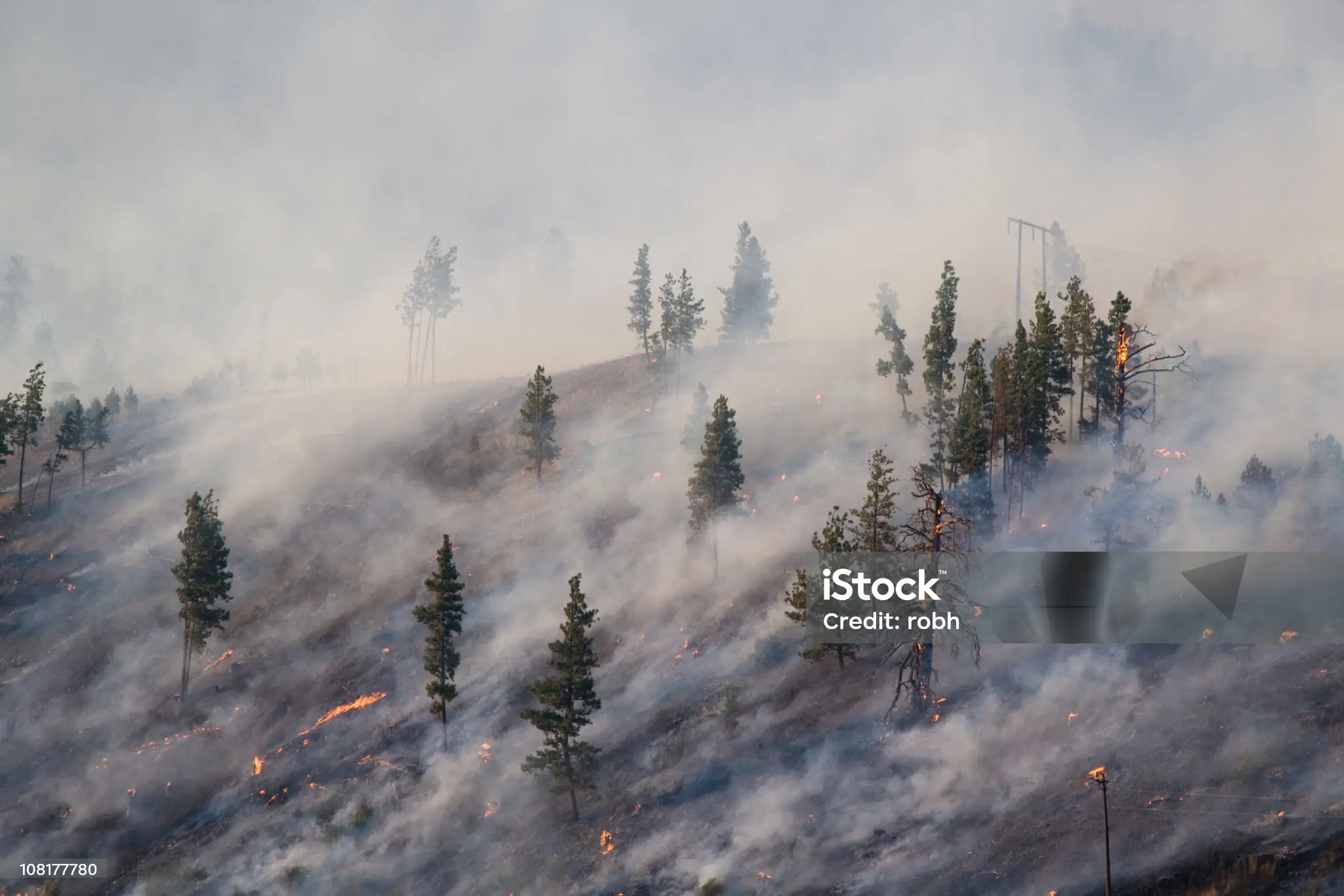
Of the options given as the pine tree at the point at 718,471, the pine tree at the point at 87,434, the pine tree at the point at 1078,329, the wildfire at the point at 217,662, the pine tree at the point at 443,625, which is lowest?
the wildfire at the point at 217,662

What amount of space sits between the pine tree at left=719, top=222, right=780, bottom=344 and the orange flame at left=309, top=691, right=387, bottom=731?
72938mm

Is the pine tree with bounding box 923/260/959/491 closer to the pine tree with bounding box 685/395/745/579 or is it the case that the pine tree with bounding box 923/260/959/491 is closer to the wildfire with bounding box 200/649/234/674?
the pine tree with bounding box 685/395/745/579

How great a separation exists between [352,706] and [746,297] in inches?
3051

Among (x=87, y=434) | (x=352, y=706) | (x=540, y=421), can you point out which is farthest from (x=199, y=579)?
(x=87, y=434)

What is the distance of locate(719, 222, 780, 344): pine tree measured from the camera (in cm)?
12162

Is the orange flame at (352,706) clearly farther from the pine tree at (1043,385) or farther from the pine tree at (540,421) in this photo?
the pine tree at (1043,385)

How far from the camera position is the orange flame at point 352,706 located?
6031 cm

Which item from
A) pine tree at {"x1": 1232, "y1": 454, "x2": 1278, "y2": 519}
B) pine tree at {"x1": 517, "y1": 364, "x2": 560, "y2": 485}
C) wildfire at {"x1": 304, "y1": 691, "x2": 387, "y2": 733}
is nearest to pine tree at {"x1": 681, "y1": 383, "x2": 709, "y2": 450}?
pine tree at {"x1": 517, "y1": 364, "x2": 560, "y2": 485}

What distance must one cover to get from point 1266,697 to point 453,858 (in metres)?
38.6

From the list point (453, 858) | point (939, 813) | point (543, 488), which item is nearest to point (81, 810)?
point (453, 858)

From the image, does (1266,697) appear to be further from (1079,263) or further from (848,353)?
(1079,263)

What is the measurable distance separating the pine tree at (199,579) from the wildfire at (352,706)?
406 inches

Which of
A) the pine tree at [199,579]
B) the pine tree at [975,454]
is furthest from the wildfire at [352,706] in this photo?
the pine tree at [975,454]

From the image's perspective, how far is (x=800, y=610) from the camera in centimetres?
5556
